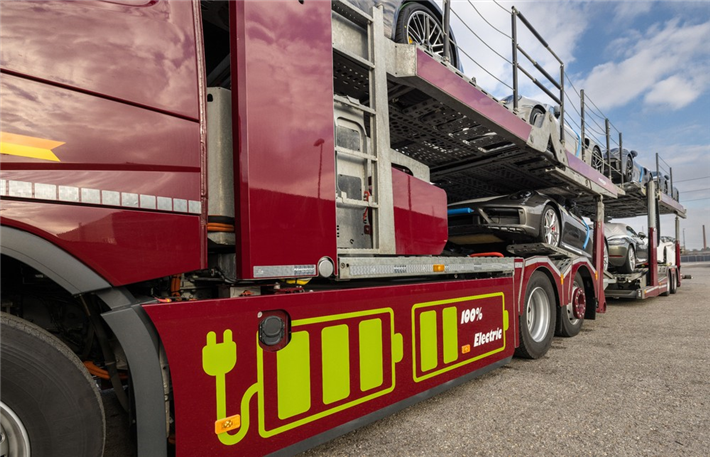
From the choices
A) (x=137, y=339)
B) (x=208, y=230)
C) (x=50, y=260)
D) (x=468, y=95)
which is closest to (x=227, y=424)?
(x=137, y=339)

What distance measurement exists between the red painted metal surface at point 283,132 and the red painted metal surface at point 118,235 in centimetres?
25

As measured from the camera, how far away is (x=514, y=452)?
2422mm

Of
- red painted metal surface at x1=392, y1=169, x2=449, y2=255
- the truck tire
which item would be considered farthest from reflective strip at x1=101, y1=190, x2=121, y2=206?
the truck tire

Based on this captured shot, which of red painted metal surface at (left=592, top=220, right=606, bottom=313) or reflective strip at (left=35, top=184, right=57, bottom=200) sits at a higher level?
reflective strip at (left=35, top=184, right=57, bottom=200)

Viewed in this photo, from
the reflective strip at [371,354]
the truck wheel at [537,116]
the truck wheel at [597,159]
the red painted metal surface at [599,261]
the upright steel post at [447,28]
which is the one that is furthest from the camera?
the truck wheel at [597,159]

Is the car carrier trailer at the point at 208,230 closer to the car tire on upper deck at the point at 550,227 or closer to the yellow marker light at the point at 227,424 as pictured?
the yellow marker light at the point at 227,424

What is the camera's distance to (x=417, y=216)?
118 inches

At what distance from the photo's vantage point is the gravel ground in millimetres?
2484

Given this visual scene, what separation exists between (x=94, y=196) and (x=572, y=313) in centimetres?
580

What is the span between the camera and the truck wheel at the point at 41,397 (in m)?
1.34

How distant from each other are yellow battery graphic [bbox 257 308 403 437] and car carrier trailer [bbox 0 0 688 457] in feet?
0.04

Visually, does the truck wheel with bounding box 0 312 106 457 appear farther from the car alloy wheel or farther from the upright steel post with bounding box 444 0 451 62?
the upright steel post with bounding box 444 0 451 62

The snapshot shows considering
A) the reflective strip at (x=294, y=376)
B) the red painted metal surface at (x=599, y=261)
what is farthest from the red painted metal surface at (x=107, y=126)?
the red painted metal surface at (x=599, y=261)

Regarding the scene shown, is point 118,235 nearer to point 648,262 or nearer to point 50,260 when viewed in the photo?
point 50,260
